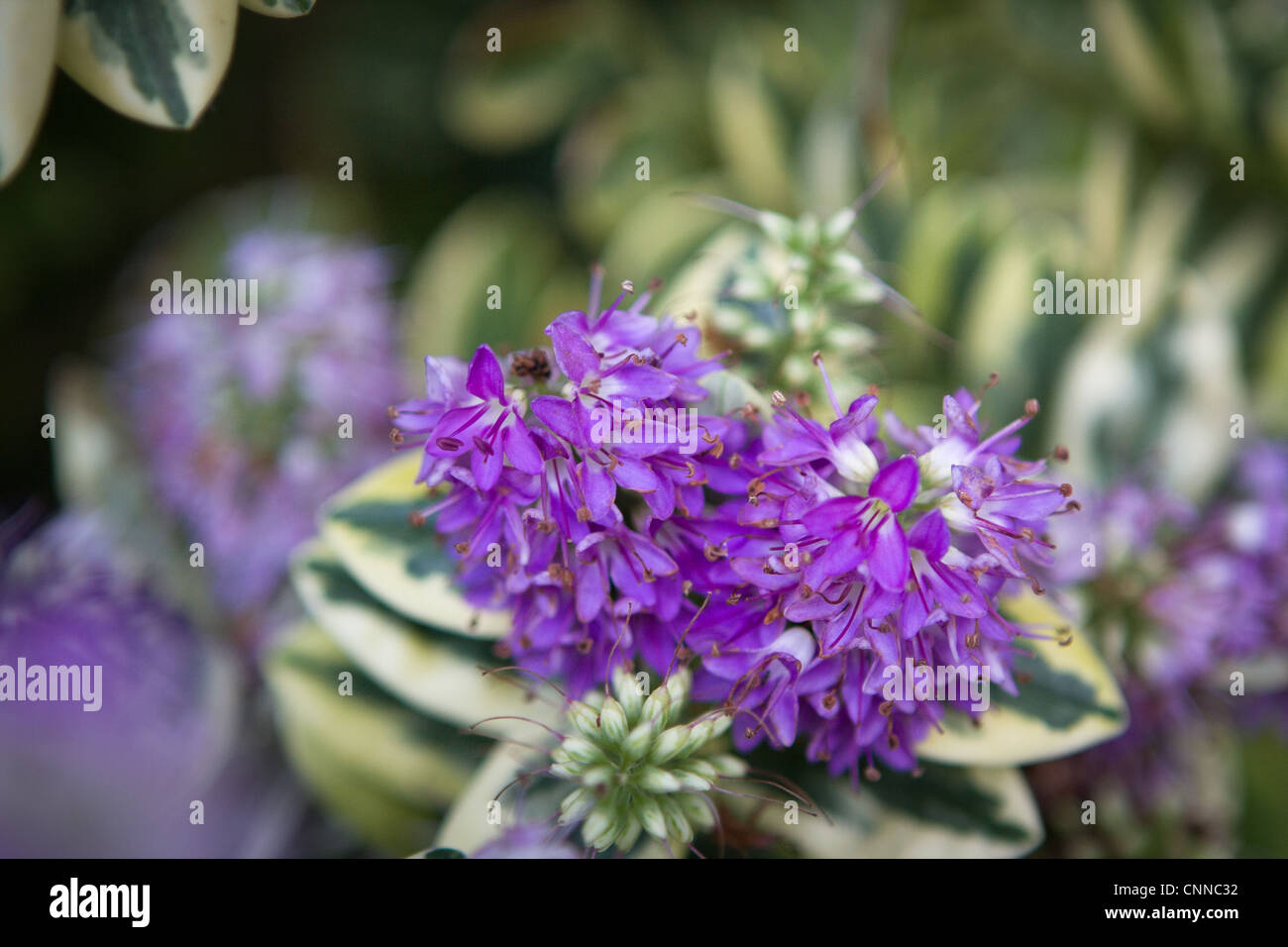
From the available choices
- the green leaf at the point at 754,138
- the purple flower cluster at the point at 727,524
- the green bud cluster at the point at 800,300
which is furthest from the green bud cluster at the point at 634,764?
the green leaf at the point at 754,138

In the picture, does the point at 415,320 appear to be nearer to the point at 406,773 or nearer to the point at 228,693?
the point at 228,693

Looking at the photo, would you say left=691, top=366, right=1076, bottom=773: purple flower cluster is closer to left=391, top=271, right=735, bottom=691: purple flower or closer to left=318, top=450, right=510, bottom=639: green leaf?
left=391, top=271, right=735, bottom=691: purple flower

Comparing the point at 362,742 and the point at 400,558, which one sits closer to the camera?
the point at 400,558

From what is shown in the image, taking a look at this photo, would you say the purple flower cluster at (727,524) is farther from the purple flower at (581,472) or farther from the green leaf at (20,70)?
the green leaf at (20,70)

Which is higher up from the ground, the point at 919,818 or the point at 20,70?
the point at 20,70

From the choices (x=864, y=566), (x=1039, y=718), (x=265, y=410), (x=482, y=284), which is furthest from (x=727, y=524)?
(x=482, y=284)

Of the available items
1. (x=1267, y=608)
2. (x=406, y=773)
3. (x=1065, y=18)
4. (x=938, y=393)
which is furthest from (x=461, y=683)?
(x=1065, y=18)

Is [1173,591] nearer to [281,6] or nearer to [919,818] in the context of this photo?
[919,818]
